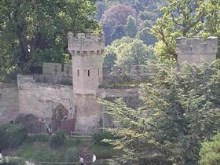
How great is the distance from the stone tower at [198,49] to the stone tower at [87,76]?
5811 mm

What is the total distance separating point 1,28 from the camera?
181ft

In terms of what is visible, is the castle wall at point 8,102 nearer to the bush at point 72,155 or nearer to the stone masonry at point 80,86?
the stone masonry at point 80,86

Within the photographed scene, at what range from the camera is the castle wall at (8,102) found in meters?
53.2

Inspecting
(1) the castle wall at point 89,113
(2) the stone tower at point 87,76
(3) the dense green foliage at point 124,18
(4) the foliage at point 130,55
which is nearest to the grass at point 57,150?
(1) the castle wall at point 89,113

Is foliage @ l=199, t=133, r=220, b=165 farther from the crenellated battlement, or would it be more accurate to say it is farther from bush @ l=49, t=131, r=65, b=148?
the crenellated battlement

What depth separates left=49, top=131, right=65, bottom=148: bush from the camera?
47688 mm

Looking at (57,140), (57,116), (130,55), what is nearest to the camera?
(57,140)

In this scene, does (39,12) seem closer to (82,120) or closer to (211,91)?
(82,120)

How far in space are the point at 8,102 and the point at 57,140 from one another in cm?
719

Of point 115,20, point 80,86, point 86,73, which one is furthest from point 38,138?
point 115,20

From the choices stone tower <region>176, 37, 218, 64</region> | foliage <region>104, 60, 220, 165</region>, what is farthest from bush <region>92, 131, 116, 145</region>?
stone tower <region>176, 37, 218, 64</region>

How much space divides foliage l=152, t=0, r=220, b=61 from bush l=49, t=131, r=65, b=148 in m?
11.6

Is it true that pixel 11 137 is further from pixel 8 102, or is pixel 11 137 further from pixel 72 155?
pixel 72 155

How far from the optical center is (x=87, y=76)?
48.5 m
